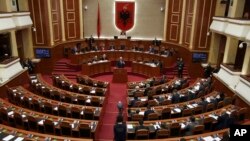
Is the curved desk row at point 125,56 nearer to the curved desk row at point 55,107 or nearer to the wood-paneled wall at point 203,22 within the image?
the wood-paneled wall at point 203,22

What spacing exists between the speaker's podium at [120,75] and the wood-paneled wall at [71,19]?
646cm

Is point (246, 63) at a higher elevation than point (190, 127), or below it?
higher

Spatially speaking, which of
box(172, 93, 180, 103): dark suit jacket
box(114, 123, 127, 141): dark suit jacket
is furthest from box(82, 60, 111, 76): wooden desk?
box(114, 123, 127, 141): dark suit jacket

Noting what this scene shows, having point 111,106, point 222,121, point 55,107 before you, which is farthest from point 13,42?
point 222,121

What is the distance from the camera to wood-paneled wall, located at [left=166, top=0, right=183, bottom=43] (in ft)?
63.9

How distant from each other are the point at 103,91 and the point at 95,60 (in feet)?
18.5

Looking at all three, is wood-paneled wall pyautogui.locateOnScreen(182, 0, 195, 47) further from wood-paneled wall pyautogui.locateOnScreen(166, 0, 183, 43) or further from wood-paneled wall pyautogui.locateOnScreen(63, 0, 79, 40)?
wood-paneled wall pyautogui.locateOnScreen(63, 0, 79, 40)

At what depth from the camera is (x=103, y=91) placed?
482 inches

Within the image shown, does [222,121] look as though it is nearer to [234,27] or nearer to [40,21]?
[234,27]

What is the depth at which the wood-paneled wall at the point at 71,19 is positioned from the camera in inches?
775

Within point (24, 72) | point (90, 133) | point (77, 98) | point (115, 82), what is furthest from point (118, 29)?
point (90, 133)

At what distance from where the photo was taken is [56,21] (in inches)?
735

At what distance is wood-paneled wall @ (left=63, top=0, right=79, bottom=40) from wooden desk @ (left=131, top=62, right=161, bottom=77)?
241 inches

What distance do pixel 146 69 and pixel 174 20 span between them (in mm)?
5513
